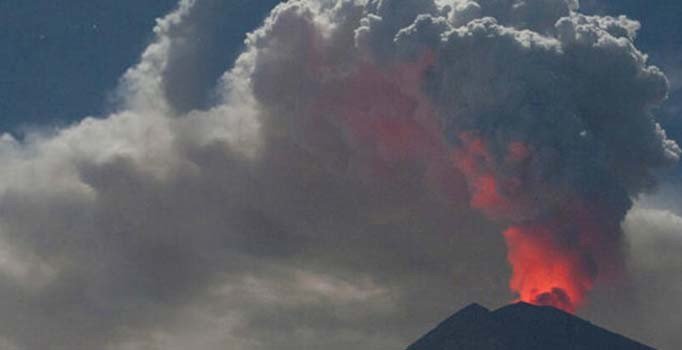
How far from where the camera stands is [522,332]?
139125 mm

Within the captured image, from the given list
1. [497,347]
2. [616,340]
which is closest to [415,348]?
[497,347]

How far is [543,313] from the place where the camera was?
441 ft

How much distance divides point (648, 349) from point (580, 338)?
10.7 meters

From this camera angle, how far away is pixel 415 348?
498 feet

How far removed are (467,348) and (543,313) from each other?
13.5 m

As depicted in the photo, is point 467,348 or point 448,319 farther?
point 448,319

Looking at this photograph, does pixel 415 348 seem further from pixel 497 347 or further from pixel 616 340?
pixel 616 340

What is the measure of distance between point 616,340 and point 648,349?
4765 mm

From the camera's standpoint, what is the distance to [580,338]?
141 metres

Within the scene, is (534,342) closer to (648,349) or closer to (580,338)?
(580,338)

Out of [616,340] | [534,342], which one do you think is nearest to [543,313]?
[534,342]

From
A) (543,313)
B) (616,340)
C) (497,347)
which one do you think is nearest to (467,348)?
(497,347)

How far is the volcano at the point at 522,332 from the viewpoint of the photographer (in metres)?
137

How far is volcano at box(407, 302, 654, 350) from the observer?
13712 cm
